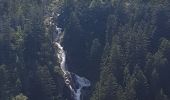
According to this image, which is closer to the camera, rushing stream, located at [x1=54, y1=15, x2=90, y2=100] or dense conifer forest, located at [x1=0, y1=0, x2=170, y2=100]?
dense conifer forest, located at [x1=0, y1=0, x2=170, y2=100]

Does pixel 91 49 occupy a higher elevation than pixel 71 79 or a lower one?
higher

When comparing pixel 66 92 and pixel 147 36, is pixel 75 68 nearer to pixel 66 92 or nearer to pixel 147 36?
pixel 66 92

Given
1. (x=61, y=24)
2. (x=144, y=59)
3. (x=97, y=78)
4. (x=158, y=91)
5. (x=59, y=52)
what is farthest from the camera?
(x=61, y=24)

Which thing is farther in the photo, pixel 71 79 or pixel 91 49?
pixel 91 49

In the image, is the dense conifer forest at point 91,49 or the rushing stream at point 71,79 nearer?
the dense conifer forest at point 91,49

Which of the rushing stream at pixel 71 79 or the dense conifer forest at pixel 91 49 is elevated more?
the dense conifer forest at pixel 91 49

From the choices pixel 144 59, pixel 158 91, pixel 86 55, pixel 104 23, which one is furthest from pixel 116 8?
pixel 158 91

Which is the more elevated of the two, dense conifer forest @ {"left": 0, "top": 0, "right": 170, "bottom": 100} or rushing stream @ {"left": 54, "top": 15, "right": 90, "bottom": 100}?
dense conifer forest @ {"left": 0, "top": 0, "right": 170, "bottom": 100}

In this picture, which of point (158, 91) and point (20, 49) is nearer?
point (158, 91)
